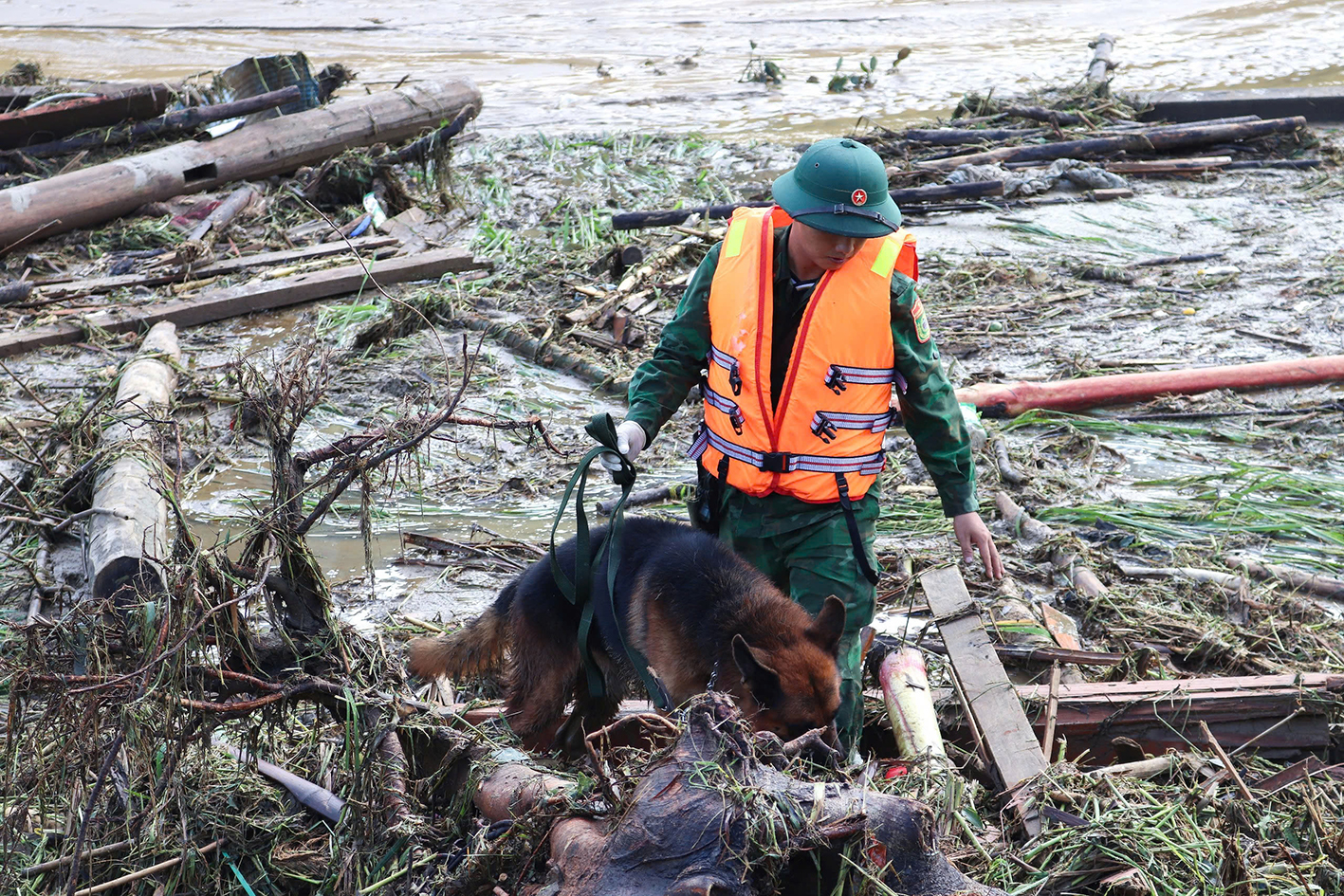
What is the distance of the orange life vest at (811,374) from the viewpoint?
161 inches

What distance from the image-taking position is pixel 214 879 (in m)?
3.50

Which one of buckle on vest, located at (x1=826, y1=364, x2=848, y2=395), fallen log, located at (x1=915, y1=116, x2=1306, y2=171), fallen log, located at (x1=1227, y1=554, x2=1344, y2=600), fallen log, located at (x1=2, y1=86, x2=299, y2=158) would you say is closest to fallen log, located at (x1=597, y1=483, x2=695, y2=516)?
buckle on vest, located at (x1=826, y1=364, x2=848, y2=395)

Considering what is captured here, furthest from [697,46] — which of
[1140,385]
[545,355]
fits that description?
[1140,385]

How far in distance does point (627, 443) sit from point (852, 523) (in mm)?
946

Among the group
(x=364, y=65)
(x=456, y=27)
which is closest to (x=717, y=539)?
(x=364, y=65)

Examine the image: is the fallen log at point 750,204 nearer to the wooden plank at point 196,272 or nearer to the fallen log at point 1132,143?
the fallen log at point 1132,143

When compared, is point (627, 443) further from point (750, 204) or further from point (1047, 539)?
point (750, 204)


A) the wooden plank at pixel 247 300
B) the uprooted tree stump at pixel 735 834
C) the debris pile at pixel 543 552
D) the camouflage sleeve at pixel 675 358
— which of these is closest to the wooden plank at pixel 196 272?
the debris pile at pixel 543 552

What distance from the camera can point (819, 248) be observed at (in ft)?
13.4

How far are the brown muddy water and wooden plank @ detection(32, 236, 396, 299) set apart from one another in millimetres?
5565

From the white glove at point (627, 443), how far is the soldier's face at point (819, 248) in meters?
0.93

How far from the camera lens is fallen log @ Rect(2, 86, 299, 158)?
12523mm

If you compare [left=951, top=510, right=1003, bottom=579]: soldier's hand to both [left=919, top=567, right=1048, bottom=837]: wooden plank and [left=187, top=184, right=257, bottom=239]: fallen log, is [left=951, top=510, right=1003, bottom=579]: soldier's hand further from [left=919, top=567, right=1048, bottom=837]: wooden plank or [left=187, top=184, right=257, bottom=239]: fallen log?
[left=187, top=184, right=257, bottom=239]: fallen log

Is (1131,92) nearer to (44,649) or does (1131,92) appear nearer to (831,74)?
(831,74)
